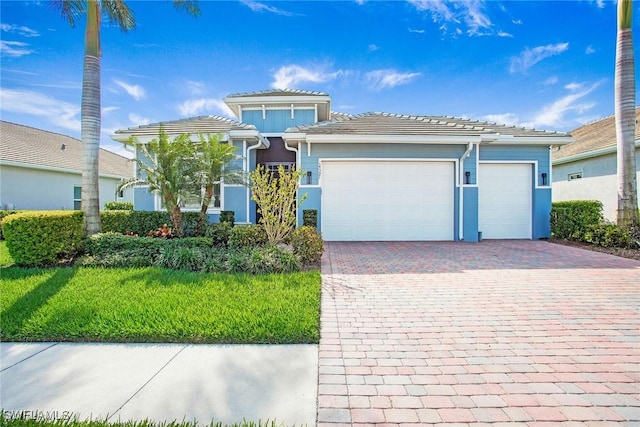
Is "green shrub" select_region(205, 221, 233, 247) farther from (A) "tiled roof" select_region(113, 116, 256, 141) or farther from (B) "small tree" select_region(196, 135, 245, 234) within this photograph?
(A) "tiled roof" select_region(113, 116, 256, 141)

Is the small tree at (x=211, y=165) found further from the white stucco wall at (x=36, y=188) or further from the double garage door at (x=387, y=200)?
the white stucco wall at (x=36, y=188)

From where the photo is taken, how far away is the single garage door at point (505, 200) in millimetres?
11117

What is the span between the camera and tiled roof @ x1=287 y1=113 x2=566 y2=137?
1019 cm

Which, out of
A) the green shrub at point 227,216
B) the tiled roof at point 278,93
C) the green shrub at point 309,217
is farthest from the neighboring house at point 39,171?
the green shrub at point 309,217

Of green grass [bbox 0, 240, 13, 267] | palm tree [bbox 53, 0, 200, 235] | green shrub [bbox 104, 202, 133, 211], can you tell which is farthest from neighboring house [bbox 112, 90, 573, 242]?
green shrub [bbox 104, 202, 133, 211]

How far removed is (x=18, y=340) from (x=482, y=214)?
12.9 meters

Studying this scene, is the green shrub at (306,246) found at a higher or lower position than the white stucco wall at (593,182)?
lower

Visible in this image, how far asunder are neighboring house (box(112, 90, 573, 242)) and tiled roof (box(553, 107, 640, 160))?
391cm

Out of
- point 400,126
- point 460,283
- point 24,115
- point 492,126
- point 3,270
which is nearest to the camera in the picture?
point 460,283

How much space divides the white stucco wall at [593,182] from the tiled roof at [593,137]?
1.69 feet

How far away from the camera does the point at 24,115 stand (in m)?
14.7

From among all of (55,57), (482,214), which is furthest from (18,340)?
(482,214)

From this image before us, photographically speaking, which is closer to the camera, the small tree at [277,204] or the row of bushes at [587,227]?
the small tree at [277,204]

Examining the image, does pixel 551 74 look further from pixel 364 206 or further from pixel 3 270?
pixel 3 270
